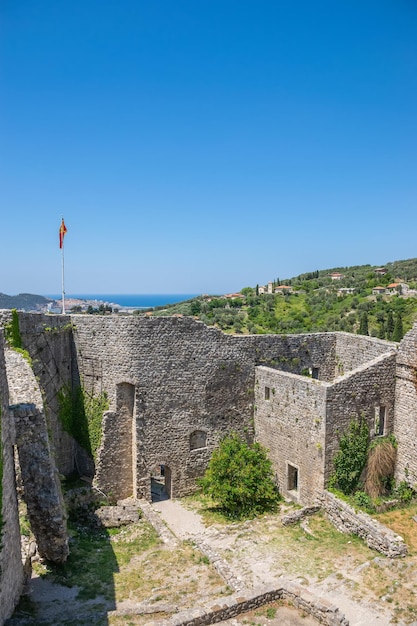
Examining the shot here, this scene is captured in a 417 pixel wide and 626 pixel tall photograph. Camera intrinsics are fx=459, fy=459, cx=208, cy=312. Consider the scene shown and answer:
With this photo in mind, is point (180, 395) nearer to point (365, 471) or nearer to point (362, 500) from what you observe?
point (365, 471)

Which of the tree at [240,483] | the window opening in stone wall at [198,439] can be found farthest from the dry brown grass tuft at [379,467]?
the window opening in stone wall at [198,439]

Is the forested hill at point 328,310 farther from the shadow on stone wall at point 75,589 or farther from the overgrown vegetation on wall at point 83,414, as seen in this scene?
the shadow on stone wall at point 75,589

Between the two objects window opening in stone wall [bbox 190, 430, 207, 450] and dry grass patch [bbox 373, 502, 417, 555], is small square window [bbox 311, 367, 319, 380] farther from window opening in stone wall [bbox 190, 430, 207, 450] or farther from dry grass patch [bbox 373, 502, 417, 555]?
dry grass patch [bbox 373, 502, 417, 555]

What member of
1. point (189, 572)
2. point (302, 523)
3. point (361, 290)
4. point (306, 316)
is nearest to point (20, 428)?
point (189, 572)

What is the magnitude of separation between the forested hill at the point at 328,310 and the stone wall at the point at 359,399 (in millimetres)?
20610

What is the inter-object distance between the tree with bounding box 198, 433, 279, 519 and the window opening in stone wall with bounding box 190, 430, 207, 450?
1.18 m

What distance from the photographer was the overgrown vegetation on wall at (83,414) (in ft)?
56.9

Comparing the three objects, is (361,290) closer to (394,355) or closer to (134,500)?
(394,355)

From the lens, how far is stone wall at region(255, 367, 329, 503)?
15586 mm

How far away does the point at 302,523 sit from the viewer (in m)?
14.7

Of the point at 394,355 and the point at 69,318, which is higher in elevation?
the point at 69,318

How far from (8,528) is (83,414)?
980 centimetres

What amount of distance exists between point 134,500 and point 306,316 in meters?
34.9

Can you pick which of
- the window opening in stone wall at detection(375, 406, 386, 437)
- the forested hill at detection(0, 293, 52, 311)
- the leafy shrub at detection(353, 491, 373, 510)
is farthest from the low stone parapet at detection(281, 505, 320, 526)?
A: the forested hill at detection(0, 293, 52, 311)
